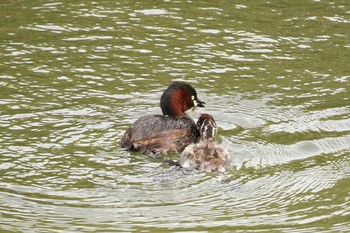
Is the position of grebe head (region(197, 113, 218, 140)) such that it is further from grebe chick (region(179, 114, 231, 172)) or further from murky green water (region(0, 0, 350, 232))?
murky green water (region(0, 0, 350, 232))

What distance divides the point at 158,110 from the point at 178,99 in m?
0.56

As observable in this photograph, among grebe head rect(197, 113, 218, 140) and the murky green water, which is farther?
grebe head rect(197, 113, 218, 140)

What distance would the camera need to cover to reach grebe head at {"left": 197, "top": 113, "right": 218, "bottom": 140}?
10.1 meters

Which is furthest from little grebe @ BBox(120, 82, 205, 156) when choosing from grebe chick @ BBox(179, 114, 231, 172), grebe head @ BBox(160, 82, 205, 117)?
grebe chick @ BBox(179, 114, 231, 172)

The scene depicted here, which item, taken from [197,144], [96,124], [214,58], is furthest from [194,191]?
[214,58]

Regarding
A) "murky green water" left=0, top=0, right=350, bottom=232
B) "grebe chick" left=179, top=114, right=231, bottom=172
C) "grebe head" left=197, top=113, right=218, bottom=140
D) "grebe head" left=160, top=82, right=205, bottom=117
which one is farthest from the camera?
"grebe head" left=160, top=82, right=205, bottom=117

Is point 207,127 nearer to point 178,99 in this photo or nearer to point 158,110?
point 178,99

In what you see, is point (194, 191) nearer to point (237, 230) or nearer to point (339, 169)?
point (237, 230)

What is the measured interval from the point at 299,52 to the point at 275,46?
0.36m

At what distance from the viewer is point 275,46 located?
43.3 feet

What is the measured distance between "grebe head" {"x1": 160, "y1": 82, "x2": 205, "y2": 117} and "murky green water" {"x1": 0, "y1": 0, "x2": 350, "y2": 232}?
12.7 inches

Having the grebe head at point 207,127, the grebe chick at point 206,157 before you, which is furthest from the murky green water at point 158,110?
the grebe head at point 207,127

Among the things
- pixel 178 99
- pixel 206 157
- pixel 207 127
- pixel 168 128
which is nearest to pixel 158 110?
pixel 178 99

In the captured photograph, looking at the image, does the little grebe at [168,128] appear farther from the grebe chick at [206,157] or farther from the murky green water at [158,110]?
the grebe chick at [206,157]
